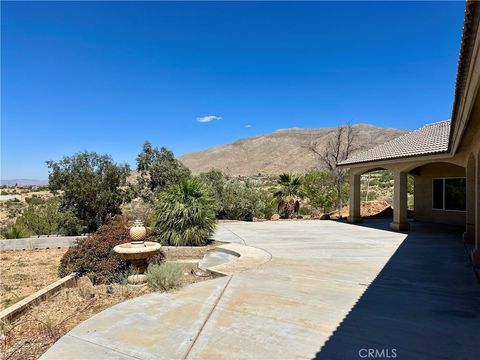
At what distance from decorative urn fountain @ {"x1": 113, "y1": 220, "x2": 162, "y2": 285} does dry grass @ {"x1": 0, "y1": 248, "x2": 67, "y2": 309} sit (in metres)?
2.53

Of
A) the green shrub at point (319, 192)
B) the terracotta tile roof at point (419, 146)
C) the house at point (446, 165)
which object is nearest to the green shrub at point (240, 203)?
the green shrub at point (319, 192)

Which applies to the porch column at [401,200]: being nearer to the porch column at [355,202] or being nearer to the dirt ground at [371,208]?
the porch column at [355,202]

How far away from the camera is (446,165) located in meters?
17.7

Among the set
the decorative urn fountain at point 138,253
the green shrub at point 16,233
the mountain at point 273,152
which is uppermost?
the mountain at point 273,152

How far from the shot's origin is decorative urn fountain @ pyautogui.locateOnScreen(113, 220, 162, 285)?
7.34 m

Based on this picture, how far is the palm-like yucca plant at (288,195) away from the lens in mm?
22297

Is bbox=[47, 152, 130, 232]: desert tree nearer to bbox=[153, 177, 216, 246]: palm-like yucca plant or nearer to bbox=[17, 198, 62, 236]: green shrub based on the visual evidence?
bbox=[17, 198, 62, 236]: green shrub

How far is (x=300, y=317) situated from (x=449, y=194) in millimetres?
16205

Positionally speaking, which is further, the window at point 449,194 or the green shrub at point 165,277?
the window at point 449,194

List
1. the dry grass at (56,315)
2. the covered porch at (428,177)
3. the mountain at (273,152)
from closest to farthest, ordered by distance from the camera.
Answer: the dry grass at (56,315), the covered porch at (428,177), the mountain at (273,152)

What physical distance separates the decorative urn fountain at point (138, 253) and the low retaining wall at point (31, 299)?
1494 mm

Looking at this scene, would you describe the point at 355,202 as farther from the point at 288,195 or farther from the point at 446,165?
the point at 446,165

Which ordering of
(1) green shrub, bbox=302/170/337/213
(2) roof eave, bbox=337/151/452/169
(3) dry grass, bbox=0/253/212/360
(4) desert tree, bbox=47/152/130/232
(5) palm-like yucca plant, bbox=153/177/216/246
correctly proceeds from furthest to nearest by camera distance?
(1) green shrub, bbox=302/170/337/213 → (4) desert tree, bbox=47/152/130/232 → (2) roof eave, bbox=337/151/452/169 → (5) palm-like yucca plant, bbox=153/177/216/246 → (3) dry grass, bbox=0/253/212/360

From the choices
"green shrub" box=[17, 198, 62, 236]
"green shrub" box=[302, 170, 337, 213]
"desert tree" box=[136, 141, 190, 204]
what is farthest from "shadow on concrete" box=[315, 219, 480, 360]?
"green shrub" box=[302, 170, 337, 213]
